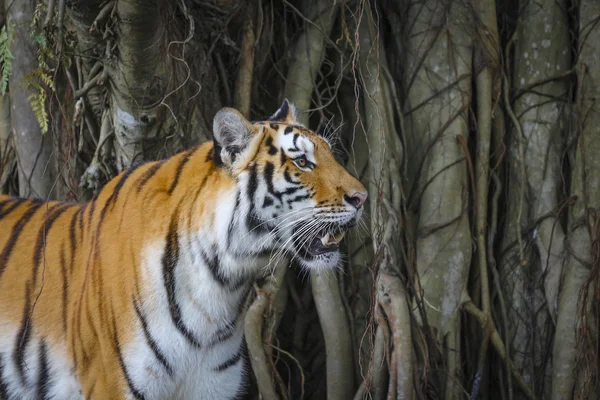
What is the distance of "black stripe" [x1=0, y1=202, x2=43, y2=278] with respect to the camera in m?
3.66

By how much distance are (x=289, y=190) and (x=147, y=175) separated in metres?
0.66

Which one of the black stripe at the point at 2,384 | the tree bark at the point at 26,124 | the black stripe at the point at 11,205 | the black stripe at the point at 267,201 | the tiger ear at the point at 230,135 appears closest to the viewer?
the tiger ear at the point at 230,135

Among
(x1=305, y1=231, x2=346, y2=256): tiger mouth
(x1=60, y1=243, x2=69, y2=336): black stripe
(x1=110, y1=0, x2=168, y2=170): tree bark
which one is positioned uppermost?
(x1=110, y1=0, x2=168, y2=170): tree bark

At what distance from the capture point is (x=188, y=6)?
13.4 ft

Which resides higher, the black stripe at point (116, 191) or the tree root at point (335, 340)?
the black stripe at point (116, 191)

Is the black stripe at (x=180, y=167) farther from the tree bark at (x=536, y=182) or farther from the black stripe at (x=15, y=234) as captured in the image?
the tree bark at (x=536, y=182)

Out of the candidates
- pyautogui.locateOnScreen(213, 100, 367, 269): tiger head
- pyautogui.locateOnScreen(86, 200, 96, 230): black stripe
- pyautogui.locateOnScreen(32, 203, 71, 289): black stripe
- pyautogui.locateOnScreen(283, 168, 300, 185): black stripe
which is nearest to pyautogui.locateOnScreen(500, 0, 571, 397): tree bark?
pyautogui.locateOnScreen(213, 100, 367, 269): tiger head

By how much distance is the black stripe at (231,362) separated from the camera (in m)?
3.31

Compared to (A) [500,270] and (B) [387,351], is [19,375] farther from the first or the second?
(A) [500,270]

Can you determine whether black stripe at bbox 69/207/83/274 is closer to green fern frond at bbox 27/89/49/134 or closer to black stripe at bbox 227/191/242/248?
green fern frond at bbox 27/89/49/134

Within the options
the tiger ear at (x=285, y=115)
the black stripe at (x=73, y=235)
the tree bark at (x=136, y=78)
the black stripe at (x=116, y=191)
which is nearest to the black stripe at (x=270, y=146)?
the tiger ear at (x=285, y=115)

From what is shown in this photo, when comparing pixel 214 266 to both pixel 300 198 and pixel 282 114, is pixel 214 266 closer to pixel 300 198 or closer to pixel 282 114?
pixel 300 198

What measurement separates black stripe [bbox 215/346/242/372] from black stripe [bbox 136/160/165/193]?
2.51ft

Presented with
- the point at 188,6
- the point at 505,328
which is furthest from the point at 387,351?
the point at 188,6
